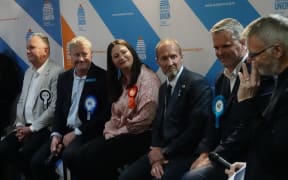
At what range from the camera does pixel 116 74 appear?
11.7 feet

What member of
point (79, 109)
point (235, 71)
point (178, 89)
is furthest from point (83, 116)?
point (235, 71)

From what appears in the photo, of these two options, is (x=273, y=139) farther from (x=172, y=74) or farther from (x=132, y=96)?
(x=132, y=96)

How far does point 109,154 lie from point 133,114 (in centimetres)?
36

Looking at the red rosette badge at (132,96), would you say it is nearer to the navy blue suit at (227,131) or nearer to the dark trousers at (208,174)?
the navy blue suit at (227,131)

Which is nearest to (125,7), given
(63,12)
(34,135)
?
(63,12)

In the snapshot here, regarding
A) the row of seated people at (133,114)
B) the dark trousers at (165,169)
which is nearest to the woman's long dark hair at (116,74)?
the row of seated people at (133,114)

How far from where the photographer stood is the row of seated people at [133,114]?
2.60 meters

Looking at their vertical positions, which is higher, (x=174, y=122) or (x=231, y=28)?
(x=231, y=28)

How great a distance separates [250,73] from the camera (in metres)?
2.47

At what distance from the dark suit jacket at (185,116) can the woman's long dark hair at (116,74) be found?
42 cm

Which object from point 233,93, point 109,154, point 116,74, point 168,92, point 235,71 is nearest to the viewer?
point 233,93

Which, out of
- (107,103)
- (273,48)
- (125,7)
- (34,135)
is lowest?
(34,135)

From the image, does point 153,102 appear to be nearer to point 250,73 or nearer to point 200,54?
point 200,54

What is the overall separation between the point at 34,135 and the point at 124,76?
106 cm
